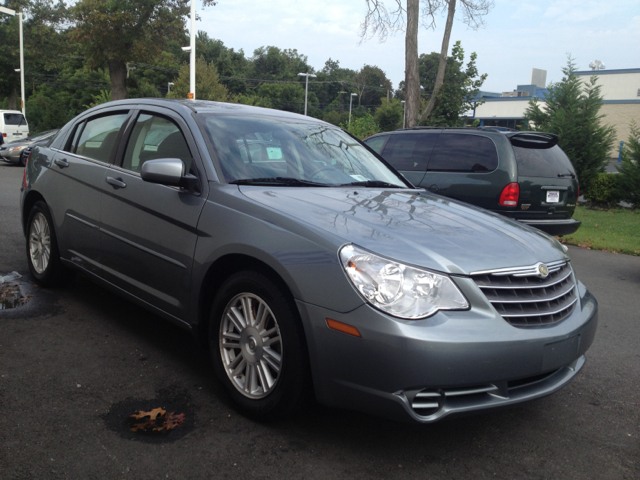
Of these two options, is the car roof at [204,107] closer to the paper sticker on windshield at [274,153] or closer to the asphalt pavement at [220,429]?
the paper sticker on windshield at [274,153]

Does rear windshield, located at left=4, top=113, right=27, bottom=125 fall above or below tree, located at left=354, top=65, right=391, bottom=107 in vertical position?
below

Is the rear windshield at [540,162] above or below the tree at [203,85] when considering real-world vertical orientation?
below

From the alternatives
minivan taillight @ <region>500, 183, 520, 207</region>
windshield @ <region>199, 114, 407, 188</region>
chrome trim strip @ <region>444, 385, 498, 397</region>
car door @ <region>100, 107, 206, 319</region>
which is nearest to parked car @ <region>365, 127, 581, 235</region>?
minivan taillight @ <region>500, 183, 520, 207</region>

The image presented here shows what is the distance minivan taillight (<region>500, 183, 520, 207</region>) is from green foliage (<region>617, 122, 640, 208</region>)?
9.31 meters

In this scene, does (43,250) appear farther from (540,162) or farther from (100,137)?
(540,162)

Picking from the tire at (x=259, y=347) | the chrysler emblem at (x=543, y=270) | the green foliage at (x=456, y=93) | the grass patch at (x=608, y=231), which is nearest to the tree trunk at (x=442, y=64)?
the green foliage at (x=456, y=93)

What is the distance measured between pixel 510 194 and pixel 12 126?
26.8m

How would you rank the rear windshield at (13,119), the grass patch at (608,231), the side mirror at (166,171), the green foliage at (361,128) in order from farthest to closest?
1. the rear windshield at (13,119)
2. the green foliage at (361,128)
3. the grass patch at (608,231)
4. the side mirror at (166,171)

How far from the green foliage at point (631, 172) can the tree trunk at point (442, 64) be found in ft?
18.2

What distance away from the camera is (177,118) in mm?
4043

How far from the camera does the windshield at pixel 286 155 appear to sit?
3.74 metres

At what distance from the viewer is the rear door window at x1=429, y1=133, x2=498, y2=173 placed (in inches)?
309

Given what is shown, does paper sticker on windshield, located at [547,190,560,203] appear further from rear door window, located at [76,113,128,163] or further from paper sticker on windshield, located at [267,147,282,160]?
rear door window, located at [76,113,128,163]

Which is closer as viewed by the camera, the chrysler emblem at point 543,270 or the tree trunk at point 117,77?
the chrysler emblem at point 543,270
